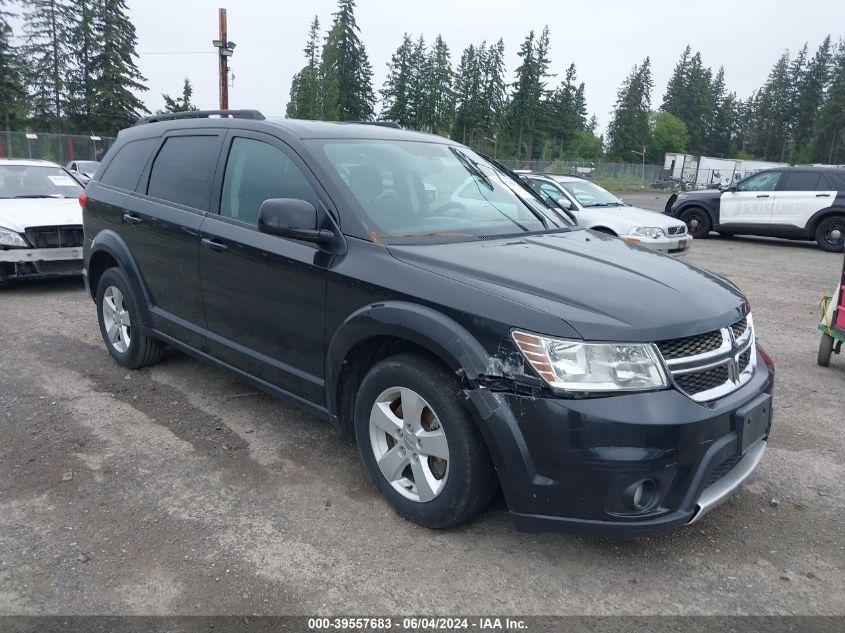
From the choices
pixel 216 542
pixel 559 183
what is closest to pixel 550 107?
pixel 559 183

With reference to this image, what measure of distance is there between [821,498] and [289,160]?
11.0 feet

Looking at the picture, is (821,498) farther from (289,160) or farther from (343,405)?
(289,160)

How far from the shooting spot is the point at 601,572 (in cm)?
292

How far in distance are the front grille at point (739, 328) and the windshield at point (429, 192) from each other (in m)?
1.22

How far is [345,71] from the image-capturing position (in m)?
69.1

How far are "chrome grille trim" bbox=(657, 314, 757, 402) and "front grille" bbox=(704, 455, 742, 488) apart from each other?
0.91ft

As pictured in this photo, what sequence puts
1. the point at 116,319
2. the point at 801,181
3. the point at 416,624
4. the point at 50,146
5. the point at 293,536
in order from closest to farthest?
the point at 416,624, the point at 293,536, the point at 116,319, the point at 801,181, the point at 50,146

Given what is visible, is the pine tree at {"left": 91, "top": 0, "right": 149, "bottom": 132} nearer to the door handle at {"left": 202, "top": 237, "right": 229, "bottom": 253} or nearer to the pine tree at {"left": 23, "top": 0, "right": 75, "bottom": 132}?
the pine tree at {"left": 23, "top": 0, "right": 75, "bottom": 132}

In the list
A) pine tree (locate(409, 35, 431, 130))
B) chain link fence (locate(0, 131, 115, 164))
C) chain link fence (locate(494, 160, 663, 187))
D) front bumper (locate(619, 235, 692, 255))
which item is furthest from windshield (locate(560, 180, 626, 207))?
pine tree (locate(409, 35, 431, 130))

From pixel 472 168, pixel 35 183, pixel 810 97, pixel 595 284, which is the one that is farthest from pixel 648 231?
pixel 810 97

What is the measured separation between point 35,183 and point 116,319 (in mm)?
4756

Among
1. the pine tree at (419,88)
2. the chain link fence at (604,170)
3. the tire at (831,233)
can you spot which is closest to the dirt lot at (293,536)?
the tire at (831,233)

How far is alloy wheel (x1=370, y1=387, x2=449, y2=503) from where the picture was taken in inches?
119

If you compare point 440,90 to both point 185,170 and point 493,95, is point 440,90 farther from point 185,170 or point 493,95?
point 185,170
